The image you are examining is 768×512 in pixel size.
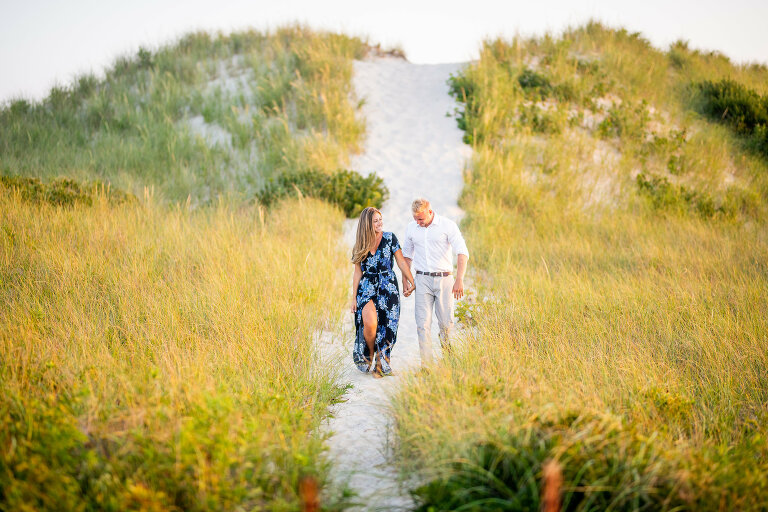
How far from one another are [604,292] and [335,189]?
6.39 m

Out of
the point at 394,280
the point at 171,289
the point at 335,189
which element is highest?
the point at 394,280

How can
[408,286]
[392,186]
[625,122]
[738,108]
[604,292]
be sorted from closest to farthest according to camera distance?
[408,286] < [604,292] < [392,186] < [625,122] < [738,108]

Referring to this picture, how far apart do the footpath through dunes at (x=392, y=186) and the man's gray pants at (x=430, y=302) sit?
374 millimetres

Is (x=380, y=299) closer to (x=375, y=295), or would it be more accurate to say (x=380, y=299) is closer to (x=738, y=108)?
(x=375, y=295)

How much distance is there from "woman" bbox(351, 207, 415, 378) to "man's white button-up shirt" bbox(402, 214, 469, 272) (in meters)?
0.27

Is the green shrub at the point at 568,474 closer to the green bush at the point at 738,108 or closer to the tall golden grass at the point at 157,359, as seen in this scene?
the tall golden grass at the point at 157,359

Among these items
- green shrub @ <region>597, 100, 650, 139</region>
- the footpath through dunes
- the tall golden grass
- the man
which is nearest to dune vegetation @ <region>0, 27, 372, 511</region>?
the tall golden grass

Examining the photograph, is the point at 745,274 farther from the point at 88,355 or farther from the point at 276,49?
the point at 276,49

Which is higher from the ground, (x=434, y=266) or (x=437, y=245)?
(x=437, y=245)

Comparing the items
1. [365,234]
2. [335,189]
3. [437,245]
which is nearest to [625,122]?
[335,189]

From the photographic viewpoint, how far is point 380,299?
5.43 m

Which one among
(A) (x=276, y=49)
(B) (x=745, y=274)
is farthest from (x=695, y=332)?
(A) (x=276, y=49)

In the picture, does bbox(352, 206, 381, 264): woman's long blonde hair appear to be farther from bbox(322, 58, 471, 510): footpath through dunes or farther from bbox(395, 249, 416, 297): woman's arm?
bbox(322, 58, 471, 510): footpath through dunes

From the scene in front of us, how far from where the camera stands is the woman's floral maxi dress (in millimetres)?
5383
